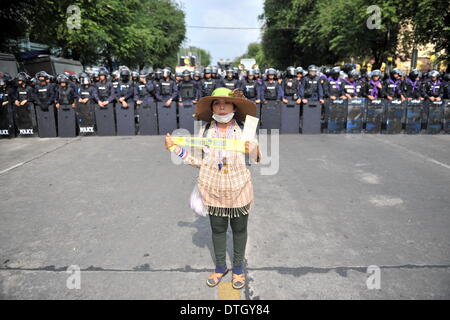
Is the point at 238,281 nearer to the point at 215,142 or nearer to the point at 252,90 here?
the point at 215,142

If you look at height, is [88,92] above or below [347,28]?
below

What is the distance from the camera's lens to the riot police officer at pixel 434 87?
10902 mm

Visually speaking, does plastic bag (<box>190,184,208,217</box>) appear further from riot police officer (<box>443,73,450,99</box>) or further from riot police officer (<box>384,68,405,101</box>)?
riot police officer (<box>443,73,450,99</box>)

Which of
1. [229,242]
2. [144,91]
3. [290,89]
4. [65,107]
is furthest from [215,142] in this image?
[65,107]

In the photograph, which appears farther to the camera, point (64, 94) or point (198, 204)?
point (64, 94)

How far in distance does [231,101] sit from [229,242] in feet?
6.19

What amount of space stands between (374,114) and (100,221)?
935 centimetres

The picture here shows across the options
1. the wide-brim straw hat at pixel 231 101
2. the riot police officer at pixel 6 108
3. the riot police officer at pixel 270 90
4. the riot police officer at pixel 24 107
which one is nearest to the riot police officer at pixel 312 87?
the riot police officer at pixel 270 90

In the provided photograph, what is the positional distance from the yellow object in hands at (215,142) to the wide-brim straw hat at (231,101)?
0.26 meters

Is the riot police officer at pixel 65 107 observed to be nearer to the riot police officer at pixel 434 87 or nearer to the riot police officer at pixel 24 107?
the riot police officer at pixel 24 107

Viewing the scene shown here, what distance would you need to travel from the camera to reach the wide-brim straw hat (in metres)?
2.80

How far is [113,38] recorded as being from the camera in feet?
76.4

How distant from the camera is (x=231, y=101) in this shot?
286 centimetres
